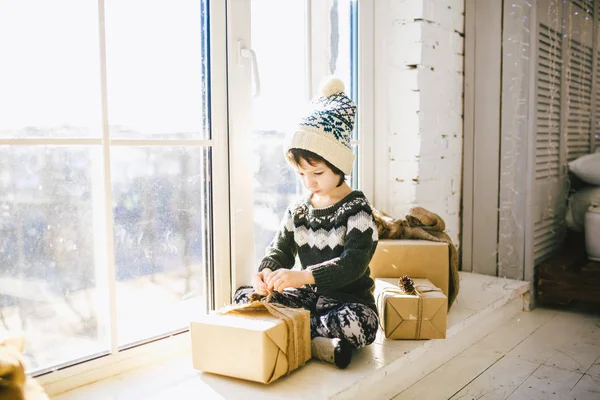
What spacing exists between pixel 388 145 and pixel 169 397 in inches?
54.6

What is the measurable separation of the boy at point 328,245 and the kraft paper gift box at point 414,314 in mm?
72

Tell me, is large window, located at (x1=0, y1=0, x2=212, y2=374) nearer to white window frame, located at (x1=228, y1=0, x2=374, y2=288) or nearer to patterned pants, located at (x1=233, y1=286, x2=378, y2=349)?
white window frame, located at (x1=228, y1=0, x2=374, y2=288)

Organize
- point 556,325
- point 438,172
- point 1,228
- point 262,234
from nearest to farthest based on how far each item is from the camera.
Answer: point 1,228 → point 262,234 → point 556,325 → point 438,172

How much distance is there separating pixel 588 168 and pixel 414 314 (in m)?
1.46

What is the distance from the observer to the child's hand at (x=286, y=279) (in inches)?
54.7

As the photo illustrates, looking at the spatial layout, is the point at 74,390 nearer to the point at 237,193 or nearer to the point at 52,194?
the point at 52,194

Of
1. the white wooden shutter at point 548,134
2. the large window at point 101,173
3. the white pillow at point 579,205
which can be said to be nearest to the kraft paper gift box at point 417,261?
the large window at point 101,173

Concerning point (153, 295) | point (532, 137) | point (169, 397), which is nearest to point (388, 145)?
point (532, 137)

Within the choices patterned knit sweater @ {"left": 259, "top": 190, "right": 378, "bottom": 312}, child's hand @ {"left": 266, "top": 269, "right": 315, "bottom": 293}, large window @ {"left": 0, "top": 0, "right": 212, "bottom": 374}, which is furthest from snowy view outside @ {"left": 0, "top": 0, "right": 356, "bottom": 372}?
child's hand @ {"left": 266, "top": 269, "right": 315, "bottom": 293}

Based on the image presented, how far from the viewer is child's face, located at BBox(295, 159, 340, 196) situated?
60.1 inches

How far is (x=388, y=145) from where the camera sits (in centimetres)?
233

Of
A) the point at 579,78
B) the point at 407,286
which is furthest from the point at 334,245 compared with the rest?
the point at 579,78

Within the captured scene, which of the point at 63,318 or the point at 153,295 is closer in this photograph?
the point at 63,318

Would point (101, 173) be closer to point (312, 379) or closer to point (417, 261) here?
point (312, 379)
